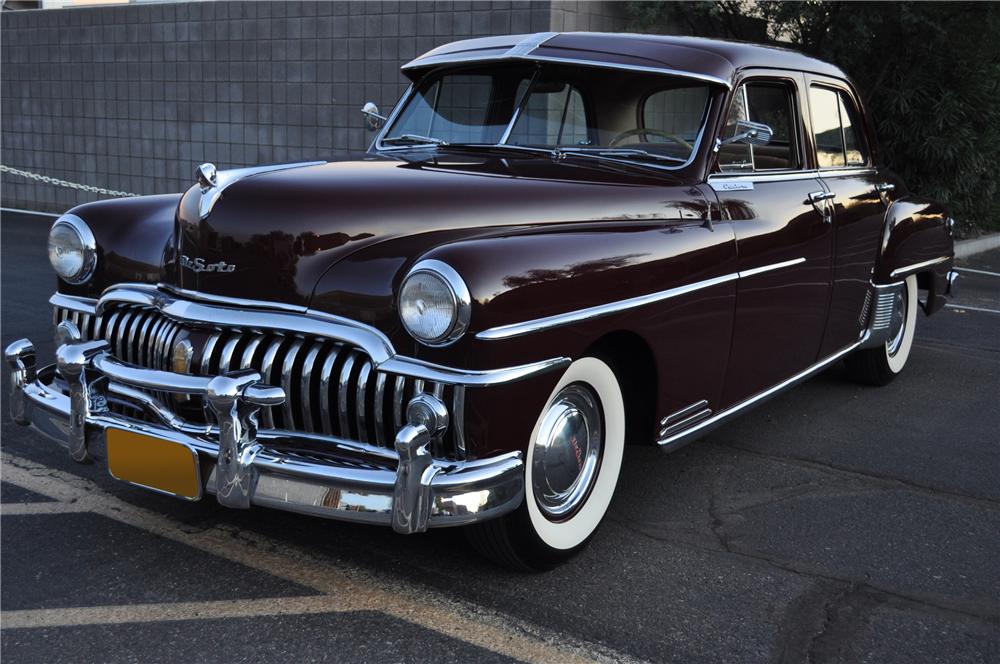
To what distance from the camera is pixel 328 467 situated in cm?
260

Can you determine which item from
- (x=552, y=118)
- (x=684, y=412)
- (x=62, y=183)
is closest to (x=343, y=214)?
(x=552, y=118)

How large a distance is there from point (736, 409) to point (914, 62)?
8.56 meters

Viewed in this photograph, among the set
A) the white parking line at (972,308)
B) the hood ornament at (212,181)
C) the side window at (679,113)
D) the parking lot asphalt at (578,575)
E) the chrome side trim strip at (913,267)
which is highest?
the side window at (679,113)

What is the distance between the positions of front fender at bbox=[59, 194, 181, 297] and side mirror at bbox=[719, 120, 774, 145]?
2121 millimetres

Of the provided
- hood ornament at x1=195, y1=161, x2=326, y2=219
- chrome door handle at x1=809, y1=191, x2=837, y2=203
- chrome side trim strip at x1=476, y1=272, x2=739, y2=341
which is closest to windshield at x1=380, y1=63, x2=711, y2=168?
chrome side trim strip at x1=476, y1=272, x2=739, y2=341

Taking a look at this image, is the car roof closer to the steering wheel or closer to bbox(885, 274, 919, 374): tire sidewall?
the steering wheel

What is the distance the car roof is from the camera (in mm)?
3836

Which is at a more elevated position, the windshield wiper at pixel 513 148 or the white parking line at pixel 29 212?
the windshield wiper at pixel 513 148

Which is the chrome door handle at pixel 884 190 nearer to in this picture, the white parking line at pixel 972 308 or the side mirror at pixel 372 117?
the side mirror at pixel 372 117

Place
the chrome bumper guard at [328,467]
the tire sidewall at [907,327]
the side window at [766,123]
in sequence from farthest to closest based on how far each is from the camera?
1. the tire sidewall at [907,327]
2. the side window at [766,123]
3. the chrome bumper guard at [328,467]

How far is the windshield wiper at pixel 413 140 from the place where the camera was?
4059 mm

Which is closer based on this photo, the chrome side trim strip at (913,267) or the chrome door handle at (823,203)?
the chrome door handle at (823,203)

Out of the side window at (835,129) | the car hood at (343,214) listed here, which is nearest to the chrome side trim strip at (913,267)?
the side window at (835,129)

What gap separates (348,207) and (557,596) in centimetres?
134
